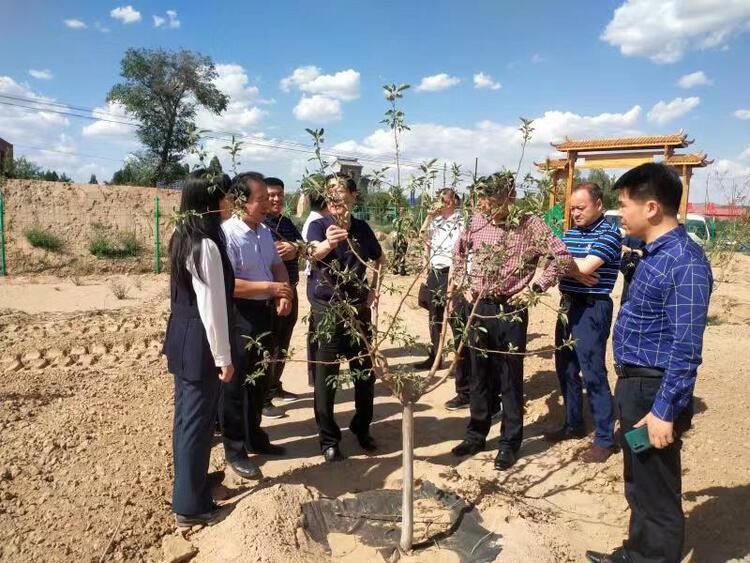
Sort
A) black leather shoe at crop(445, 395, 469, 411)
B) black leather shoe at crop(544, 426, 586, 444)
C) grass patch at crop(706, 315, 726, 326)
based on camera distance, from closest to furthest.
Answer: black leather shoe at crop(544, 426, 586, 444)
black leather shoe at crop(445, 395, 469, 411)
grass patch at crop(706, 315, 726, 326)

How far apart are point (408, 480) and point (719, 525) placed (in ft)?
5.84

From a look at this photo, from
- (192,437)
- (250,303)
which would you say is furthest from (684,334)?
(250,303)

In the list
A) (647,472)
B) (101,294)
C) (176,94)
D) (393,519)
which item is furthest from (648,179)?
(176,94)

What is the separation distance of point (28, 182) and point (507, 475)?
50.2 feet

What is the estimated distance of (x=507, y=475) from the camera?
3.34 metres

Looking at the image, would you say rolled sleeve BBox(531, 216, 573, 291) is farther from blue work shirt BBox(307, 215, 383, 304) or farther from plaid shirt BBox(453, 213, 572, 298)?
blue work shirt BBox(307, 215, 383, 304)

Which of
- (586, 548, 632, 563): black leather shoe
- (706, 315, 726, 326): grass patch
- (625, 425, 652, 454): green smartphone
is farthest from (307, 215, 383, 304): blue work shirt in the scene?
(706, 315, 726, 326): grass patch

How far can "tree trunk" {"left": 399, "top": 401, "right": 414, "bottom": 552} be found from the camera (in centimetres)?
243

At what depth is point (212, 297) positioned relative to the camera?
246cm

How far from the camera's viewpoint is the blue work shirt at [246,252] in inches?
127

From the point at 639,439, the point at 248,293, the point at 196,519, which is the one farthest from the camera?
the point at 248,293

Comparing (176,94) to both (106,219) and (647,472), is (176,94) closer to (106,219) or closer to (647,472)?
(106,219)

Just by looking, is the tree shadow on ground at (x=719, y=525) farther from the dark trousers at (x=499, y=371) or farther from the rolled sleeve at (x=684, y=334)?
the rolled sleeve at (x=684, y=334)

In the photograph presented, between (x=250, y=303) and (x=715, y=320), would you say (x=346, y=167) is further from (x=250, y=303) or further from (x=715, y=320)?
(x=715, y=320)
